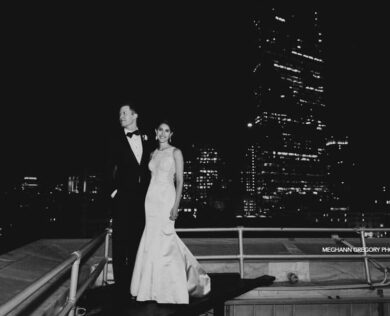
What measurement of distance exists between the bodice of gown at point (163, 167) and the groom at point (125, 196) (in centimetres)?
11

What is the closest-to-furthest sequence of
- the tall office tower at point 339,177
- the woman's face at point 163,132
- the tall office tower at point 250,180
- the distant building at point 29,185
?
the woman's face at point 163,132
the distant building at point 29,185
the tall office tower at point 339,177
the tall office tower at point 250,180

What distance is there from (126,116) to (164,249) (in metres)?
1.56

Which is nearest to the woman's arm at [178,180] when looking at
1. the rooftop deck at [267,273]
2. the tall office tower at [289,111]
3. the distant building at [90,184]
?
the distant building at [90,184]

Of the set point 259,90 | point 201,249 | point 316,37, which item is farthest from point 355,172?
point 201,249

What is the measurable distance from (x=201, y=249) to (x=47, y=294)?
464cm

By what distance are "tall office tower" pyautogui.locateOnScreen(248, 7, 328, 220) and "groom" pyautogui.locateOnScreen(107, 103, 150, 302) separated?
105219mm

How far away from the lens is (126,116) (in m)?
3.58

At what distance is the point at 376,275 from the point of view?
5.90 meters

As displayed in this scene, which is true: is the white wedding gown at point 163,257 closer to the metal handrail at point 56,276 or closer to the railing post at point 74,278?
the metal handrail at point 56,276

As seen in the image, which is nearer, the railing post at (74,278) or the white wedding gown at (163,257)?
the railing post at (74,278)

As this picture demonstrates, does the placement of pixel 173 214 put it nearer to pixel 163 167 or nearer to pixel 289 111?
pixel 163 167

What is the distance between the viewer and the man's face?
141 inches

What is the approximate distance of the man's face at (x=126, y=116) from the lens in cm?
358

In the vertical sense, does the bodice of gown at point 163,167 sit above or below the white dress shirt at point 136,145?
below
